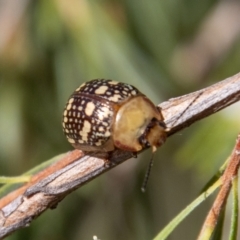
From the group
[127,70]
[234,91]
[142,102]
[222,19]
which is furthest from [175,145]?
[234,91]

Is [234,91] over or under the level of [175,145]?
over

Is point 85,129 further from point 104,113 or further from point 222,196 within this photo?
point 222,196

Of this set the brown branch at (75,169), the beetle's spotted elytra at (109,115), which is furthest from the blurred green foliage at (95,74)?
the brown branch at (75,169)

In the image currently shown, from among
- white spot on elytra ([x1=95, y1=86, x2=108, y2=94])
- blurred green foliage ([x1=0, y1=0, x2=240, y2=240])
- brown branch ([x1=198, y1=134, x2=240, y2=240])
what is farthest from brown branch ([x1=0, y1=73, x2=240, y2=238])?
blurred green foliage ([x1=0, y1=0, x2=240, y2=240])

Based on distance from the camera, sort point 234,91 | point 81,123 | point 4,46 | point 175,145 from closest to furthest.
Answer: point 234,91 → point 81,123 → point 4,46 → point 175,145

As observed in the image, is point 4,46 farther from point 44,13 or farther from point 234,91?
point 234,91

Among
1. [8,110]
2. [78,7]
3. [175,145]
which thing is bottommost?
[175,145]
